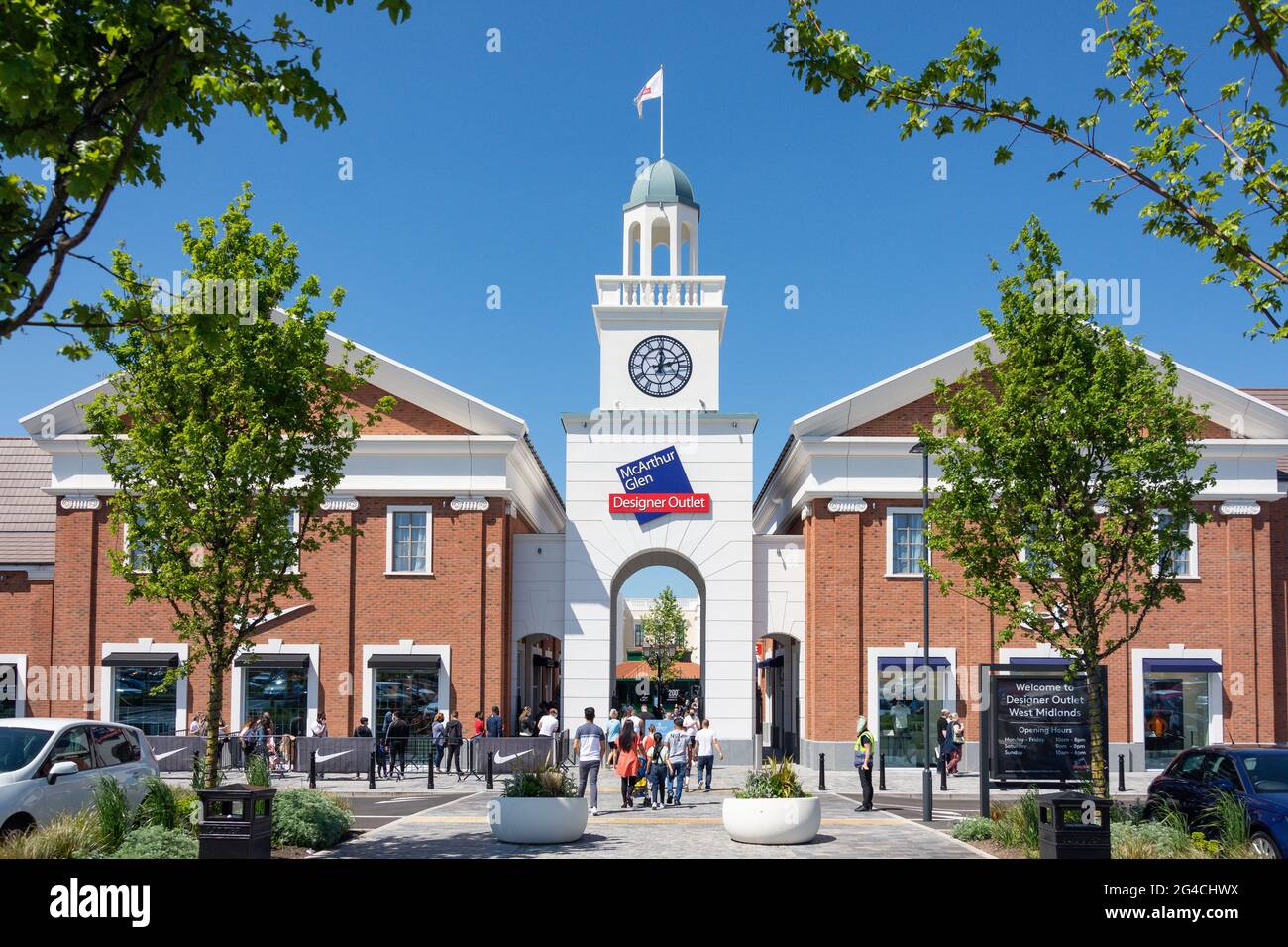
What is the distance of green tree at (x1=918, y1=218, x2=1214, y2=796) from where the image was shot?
1906 centimetres

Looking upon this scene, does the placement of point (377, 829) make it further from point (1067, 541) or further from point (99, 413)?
point (1067, 541)

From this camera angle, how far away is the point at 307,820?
55.5 feet

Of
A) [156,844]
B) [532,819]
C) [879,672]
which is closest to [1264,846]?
[532,819]

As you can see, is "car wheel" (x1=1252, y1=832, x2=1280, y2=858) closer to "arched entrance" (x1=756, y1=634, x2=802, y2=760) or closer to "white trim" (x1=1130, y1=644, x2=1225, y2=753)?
"arched entrance" (x1=756, y1=634, x2=802, y2=760)

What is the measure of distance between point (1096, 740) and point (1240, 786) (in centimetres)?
389

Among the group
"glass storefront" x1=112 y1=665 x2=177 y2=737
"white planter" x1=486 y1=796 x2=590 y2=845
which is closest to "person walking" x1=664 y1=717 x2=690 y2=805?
"white planter" x1=486 y1=796 x2=590 y2=845

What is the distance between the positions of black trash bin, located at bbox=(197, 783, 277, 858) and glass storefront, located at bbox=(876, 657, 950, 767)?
76.6ft

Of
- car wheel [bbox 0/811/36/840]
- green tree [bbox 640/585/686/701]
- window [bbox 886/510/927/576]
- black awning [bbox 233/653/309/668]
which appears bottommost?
green tree [bbox 640/585/686/701]

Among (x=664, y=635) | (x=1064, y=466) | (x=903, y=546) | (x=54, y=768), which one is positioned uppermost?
(x=1064, y=466)

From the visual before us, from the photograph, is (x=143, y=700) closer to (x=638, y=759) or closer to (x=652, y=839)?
(x=638, y=759)

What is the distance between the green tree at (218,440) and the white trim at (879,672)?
20.0 metres

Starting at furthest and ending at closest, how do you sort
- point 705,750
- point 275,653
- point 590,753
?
point 275,653
point 705,750
point 590,753

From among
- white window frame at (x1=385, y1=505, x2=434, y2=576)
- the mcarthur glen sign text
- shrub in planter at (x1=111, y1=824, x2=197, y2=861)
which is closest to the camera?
shrub in planter at (x1=111, y1=824, x2=197, y2=861)
